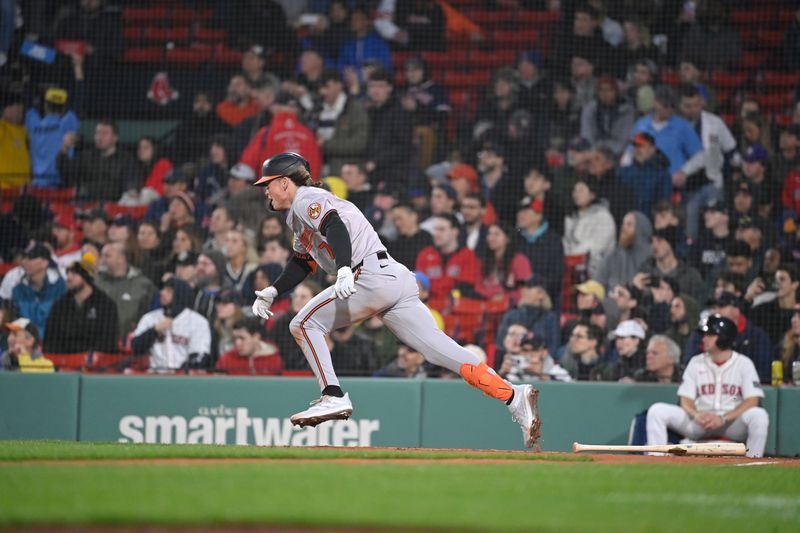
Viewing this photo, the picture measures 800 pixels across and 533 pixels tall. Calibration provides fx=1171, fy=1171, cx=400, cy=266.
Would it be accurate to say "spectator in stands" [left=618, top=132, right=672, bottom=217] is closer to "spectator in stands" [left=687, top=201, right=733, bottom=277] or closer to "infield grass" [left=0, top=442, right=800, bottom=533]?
"spectator in stands" [left=687, top=201, right=733, bottom=277]

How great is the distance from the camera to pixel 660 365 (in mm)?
9180

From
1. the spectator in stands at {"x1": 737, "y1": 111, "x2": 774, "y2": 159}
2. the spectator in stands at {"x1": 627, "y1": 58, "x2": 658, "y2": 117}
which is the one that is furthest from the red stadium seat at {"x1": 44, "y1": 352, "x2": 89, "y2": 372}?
the spectator in stands at {"x1": 737, "y1": 111, "x2": 774, "y2": 159}

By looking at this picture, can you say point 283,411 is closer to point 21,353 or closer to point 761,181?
point 21,353

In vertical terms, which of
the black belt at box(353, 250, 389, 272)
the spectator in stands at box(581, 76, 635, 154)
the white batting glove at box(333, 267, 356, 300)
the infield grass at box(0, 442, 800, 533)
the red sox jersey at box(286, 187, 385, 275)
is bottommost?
the infield grass at box(0, 442, 800, 533)

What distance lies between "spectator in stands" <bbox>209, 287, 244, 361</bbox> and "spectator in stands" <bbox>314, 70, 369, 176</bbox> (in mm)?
2391

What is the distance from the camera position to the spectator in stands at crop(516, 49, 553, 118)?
12273 mm

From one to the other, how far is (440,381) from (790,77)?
223 inches

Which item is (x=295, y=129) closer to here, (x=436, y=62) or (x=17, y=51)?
(x=436, y=62)

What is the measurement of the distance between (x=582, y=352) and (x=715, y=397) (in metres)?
1.29

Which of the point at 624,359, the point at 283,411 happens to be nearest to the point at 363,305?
the point at 283,411

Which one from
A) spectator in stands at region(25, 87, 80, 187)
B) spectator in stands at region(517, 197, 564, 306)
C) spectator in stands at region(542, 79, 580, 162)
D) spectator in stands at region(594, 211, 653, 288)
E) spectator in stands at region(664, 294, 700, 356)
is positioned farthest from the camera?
spectator in stands at region(25, 87, 80, 187)

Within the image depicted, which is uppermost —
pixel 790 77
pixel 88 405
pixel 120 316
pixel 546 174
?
pixel 790 77

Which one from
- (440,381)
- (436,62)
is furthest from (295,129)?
(440,381)

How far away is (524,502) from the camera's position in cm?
448
